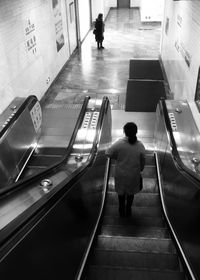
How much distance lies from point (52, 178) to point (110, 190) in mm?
2052

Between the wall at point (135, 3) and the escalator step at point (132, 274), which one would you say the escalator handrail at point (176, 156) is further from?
Result: the wall at point (135, 3)

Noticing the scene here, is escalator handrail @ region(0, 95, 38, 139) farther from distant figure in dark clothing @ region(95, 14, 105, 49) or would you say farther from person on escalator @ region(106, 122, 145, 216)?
distant figure in dark clothing @ region(95, 14, 105, 49)

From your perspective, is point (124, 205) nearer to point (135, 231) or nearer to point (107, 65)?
point (135, 231)

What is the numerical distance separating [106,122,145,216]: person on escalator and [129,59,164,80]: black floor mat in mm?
6860

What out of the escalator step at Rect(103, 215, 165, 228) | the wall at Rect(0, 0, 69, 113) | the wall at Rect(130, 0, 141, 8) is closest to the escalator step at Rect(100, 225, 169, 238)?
the escalator step at Rect(103, 215, 165, 228)

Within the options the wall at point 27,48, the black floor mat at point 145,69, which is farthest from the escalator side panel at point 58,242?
the black floor mat at point 145,69

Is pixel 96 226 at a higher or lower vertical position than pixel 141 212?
higher

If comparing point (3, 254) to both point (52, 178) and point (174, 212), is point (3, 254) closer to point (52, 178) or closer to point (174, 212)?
point (52, 178)

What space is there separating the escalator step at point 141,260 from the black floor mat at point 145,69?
7.58 m

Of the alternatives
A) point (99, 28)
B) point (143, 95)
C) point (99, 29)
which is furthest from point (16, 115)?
point (99, 28)

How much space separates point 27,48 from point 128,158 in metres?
4.82

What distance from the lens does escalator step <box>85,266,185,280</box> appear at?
2.38 meters

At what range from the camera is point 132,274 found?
242 centimetres

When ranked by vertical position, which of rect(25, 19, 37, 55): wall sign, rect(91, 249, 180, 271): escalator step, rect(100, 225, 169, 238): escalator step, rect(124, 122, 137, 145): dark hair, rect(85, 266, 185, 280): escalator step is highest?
rect(25, 19, 37, 55): wall sign
